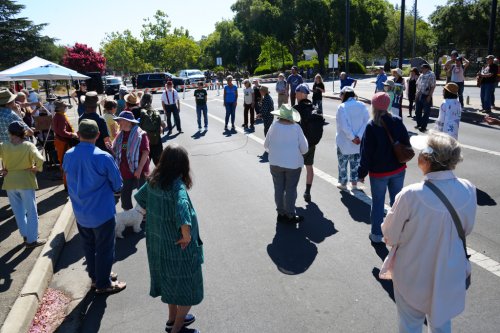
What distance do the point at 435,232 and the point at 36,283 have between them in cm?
416

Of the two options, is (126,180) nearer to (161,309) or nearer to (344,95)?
(161,309)

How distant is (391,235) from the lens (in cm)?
287

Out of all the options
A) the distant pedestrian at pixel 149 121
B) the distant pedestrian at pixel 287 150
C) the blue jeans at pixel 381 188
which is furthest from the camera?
the distant pedestrian at pixel 149 121

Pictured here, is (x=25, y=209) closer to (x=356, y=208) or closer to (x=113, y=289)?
(x=113, y=289)

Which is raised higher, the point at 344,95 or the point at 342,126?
the point at 344,95

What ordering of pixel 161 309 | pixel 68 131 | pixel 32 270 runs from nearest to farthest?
pixel 161 309
pixel 32 270
pixel 68 131

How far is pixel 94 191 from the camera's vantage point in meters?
4.26

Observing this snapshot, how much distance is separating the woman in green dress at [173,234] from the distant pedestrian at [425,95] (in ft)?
36.7

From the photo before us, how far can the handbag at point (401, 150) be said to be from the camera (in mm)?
4824

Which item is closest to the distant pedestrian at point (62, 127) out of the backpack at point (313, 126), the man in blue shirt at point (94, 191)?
the man in blue shirt at point (94, 191)

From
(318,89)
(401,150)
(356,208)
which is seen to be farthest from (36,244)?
(318,89)

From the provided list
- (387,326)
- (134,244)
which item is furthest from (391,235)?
(134,244)

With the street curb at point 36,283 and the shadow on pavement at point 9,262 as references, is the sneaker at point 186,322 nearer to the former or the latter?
the street curb at point 36,283

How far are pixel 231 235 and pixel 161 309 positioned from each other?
1854 mm
